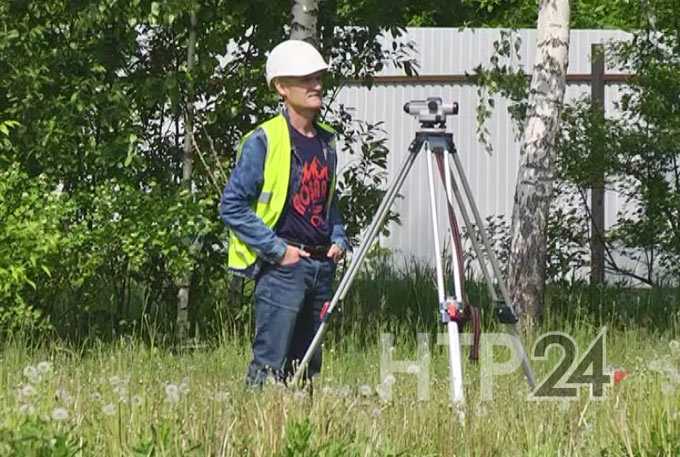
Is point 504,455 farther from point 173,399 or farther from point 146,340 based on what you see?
point 146,340

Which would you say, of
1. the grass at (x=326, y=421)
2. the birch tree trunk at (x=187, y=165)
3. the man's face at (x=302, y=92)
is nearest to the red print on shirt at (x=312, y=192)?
the man's face at (x=302, y=92)

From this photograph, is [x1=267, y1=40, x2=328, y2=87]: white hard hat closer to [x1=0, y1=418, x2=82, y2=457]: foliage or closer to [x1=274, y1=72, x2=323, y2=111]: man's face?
[x1=274, y1=72, x2=323, y2=111]: man's face

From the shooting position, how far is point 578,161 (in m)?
12.9

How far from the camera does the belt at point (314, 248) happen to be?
6777 millimetres

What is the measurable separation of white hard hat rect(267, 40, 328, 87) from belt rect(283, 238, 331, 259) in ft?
2.26

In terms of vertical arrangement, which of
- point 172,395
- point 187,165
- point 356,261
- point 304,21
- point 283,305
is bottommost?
point 172,395

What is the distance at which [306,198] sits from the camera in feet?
22.3

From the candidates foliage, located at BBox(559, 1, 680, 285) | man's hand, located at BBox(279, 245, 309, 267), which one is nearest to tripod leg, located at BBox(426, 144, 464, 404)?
man's hand, located at BBox(279, 245, 309, 267)

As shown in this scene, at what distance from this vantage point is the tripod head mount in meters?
6.41

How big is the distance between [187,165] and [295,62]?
357 centimetres

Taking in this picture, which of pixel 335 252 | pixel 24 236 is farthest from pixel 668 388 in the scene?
pixel 24 236

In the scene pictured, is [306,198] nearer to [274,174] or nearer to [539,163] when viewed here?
[274,174]

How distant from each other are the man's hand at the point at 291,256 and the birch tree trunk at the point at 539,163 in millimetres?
4320

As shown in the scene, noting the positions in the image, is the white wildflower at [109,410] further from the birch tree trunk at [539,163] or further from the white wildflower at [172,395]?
the birch tree trunk at [539,163]
